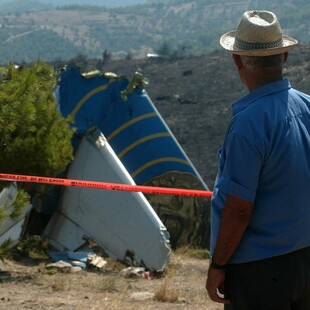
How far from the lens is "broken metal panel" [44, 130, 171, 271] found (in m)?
11.6

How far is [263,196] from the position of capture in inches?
172

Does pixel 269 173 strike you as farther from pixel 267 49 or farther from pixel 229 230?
pixel 267 49

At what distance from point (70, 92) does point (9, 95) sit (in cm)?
550

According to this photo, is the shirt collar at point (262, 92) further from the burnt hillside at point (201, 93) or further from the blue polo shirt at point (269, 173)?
the burnt hillside at point (201, 93)

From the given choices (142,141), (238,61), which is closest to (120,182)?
(142,141)

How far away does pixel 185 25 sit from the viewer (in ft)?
476

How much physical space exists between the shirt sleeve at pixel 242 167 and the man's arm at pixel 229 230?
0.04m

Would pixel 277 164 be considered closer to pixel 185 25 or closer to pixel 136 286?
pixel 136 286

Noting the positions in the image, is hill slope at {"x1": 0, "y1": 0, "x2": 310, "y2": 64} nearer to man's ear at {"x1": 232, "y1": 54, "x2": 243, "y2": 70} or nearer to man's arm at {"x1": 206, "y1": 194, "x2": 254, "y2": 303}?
man's ear at {"x1": 232, "y1": 54, "x2": 243, "y2": 70}

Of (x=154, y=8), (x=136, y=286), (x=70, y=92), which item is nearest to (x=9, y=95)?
(x=136, y=286)

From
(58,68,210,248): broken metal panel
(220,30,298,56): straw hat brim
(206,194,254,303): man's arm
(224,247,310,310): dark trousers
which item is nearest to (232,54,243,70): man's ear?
(220,30,298,56): straw hat brim

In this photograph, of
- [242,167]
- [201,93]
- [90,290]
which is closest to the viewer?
[242,167]

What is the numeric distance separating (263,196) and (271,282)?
1.16 ft

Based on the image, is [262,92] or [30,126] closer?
[262,92]
